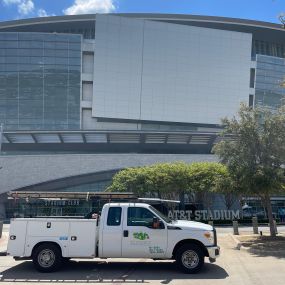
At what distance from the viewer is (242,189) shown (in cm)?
2016

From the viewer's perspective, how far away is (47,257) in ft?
41.2

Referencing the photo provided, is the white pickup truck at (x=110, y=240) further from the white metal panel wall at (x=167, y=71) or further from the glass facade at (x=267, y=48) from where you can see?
the glass facade at (x=267, y=48)

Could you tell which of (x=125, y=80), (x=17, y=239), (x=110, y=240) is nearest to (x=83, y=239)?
(x=110, y=240)

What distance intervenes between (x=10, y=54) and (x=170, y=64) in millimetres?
28053

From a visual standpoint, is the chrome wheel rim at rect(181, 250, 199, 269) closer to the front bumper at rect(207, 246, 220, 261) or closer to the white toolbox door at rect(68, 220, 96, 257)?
the front bumper at rect(207, 246, 220, 261)

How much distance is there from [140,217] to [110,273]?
5.73 feet

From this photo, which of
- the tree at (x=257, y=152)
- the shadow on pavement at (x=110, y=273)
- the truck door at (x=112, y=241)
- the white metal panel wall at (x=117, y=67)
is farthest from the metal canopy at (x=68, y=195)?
the white metal panel wall at (x=117, y=67)

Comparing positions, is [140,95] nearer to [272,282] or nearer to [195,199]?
[195,199]

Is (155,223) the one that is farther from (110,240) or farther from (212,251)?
(212,251)

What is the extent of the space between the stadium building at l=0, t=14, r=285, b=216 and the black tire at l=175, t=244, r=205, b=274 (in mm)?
54265

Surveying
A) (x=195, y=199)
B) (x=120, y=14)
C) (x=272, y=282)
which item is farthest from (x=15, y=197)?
(x=120, y=14)

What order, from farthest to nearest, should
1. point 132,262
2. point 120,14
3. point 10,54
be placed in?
point 120,14 → point 10,54 → point 132,262

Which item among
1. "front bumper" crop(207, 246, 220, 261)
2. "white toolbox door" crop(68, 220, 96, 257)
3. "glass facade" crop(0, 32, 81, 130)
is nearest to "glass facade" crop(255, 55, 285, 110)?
"glass facade" crop(0, 32, 81, 130)

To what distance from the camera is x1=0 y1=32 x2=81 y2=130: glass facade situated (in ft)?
249
